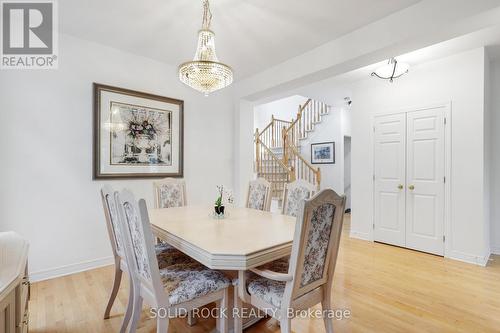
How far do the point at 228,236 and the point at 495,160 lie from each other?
3916mm

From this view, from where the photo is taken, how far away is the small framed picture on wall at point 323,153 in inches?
245

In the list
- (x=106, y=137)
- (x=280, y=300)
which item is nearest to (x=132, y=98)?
(x=106, y=137)

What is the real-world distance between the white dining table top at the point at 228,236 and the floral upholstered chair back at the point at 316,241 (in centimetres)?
18

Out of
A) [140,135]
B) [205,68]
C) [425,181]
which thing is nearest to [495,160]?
[425,181]

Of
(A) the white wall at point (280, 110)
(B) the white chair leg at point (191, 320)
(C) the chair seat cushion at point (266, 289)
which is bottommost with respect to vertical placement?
(B) the white chair leg at point (191, 320)

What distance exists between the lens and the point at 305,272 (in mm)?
1336

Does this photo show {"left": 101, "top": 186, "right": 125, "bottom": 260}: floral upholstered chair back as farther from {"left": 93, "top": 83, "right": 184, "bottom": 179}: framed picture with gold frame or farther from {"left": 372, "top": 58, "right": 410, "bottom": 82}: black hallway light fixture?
{"left": 372, "top": 58, "right": 410, "bottom": 82}: black hallway light fixture

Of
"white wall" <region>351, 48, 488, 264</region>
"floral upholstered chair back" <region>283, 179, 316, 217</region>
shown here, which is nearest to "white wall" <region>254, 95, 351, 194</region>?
"white wall" <region>351, 48, 488, 264</region>

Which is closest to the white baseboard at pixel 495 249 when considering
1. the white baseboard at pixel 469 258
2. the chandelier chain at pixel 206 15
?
the white baseboard at pixel 469 258

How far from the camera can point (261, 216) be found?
2246 millimetres

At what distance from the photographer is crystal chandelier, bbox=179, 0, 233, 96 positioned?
1.97 meters

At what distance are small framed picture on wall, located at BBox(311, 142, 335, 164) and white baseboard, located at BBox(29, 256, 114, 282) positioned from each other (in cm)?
513

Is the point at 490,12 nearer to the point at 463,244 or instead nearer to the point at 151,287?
the point at 463,244

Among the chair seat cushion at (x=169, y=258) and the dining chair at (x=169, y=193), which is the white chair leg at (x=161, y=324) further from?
the dining chair at (x=169, y=193)
